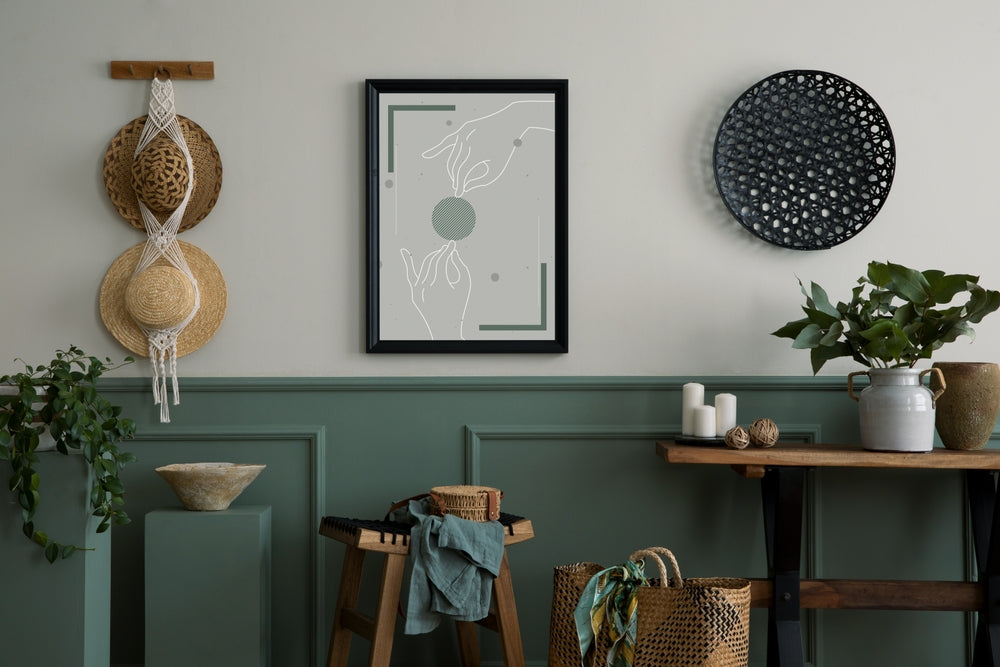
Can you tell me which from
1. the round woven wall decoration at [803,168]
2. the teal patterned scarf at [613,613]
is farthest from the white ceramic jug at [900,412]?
the teal patterned scarf at [613,613]

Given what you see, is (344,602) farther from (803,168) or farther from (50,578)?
(803,168)

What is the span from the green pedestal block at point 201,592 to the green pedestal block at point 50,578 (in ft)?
0.56

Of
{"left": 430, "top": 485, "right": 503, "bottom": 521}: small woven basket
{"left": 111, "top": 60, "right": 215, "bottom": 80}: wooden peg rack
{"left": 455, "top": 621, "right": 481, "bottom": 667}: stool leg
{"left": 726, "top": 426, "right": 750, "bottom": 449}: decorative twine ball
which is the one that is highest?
{"left": 111, "top": 60, "right": 215, "bottom": 80}: wooden peg rack

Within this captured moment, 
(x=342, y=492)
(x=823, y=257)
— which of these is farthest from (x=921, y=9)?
(x=342, y=492)

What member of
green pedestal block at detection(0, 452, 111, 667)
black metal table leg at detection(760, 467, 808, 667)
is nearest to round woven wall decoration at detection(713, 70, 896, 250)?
black metal table leg at detection(760, 467, 808, 667)

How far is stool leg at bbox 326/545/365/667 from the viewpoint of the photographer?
229 centimetres

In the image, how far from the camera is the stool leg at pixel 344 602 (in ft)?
7.50

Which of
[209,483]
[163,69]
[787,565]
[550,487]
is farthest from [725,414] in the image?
[163,69]

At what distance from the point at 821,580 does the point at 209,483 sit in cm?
169

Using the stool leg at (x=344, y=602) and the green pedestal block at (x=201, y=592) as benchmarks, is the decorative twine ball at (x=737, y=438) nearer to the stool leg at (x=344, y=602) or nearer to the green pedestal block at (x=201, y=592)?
the stool leg at (x=344, y=602)

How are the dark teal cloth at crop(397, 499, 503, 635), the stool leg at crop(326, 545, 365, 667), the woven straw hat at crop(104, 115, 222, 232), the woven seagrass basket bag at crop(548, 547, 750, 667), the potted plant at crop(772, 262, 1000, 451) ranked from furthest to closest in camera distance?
the woven straw hat at crop(104, 115, 222, 232)
the stool leg at crop(326, 545, 365, 667)
the potted plant at crop(772, 262, 1000, 451)
the dark teal cloth at crop(397, 499, 503, 635)
the woven seagrass basket bag at crop(548, 547, 750, 667)

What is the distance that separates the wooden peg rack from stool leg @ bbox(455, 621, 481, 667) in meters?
1.78

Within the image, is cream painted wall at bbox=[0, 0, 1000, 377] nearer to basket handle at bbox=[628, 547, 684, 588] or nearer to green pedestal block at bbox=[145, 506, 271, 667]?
green pedestal block at bbox=[145, 506, 271, 667]

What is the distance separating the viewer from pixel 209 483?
2248 millimetres
